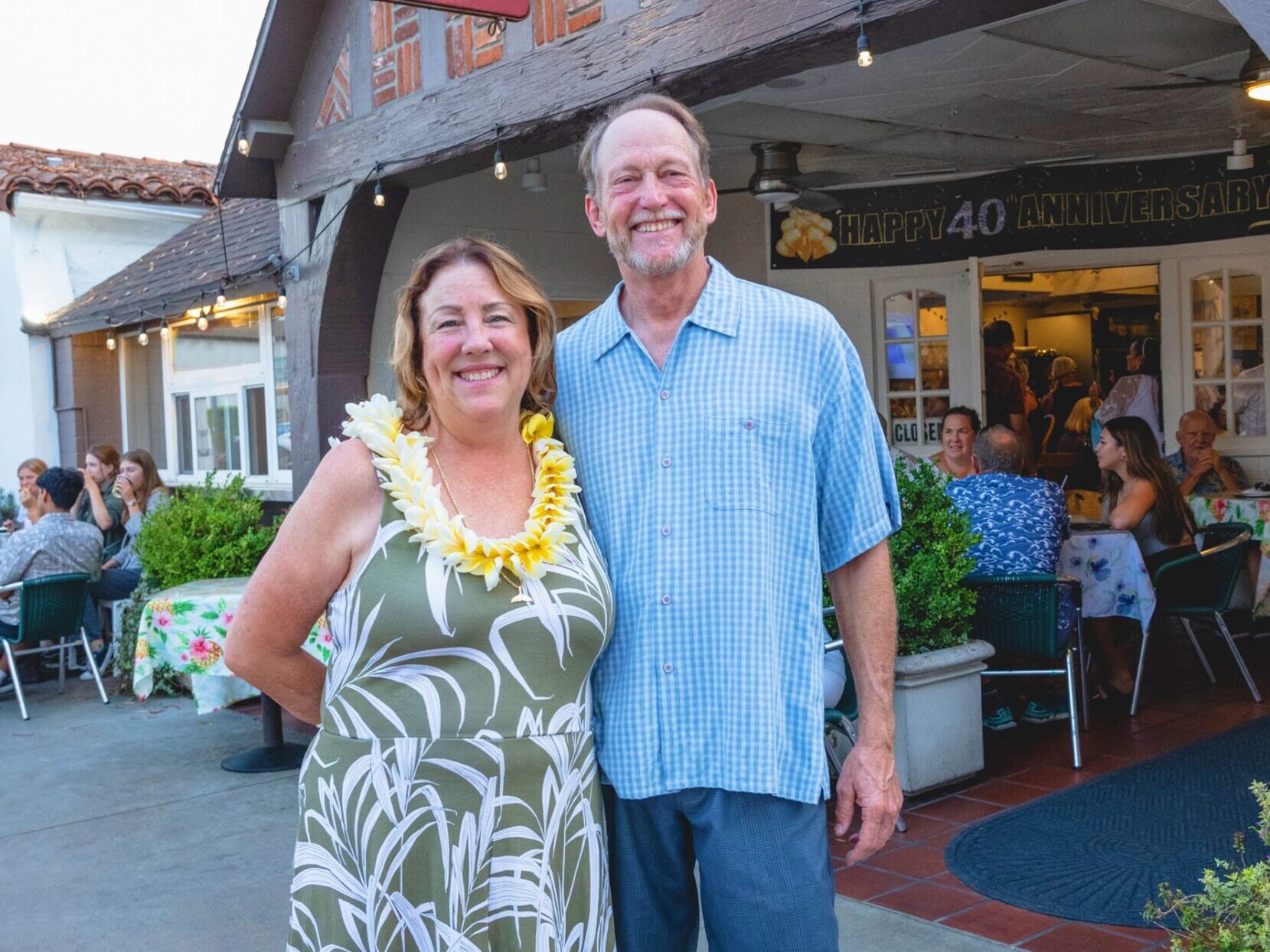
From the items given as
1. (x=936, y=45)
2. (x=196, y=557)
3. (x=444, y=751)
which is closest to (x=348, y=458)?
(x=444, y=751)

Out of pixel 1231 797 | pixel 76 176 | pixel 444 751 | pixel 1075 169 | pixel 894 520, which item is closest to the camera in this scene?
pixel 444 751

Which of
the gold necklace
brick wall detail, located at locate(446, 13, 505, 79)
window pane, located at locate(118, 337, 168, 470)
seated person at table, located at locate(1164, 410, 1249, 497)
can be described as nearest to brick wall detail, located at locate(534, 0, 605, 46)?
brick wall detail, located at locate(446, 13, 505, 79)

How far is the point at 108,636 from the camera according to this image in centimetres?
909

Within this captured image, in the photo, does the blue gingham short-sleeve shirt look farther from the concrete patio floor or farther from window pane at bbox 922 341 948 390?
window pane at bbox 922 341 948 390

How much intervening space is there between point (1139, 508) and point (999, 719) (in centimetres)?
126

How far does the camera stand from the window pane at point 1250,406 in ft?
27.9

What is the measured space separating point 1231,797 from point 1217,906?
2.76 metres

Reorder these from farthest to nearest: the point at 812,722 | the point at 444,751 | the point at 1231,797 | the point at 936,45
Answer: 1. the point at 936,45
2. the point at 1231,797
3. the point at 812,722
4. the point at 444,751

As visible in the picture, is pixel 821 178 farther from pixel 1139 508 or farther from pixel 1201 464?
pixel 1201 464

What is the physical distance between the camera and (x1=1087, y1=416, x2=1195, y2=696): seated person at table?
6.19 m

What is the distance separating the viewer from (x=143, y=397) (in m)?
11.9

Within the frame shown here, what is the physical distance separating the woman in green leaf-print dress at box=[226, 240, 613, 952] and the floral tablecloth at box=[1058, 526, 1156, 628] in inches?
178

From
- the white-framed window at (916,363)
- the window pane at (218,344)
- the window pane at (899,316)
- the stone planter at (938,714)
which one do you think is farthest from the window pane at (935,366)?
the window pane at (218,344)

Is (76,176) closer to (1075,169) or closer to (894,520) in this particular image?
(1075,169)
